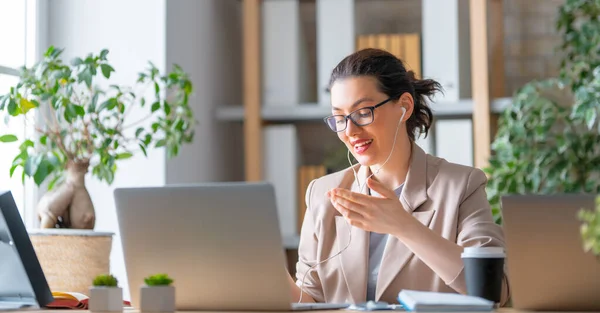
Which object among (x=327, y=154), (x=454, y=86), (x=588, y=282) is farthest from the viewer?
(x=327, y=154)

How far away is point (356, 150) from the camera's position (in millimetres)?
2219

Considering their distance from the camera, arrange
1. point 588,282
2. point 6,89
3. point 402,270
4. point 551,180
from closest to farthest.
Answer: point 588,282, point 402,270, point 6,89, point 551,180

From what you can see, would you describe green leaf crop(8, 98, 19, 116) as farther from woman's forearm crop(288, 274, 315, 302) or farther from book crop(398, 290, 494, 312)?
book crop(398, 290, 494, 312)

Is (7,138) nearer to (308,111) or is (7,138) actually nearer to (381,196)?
(381,196)

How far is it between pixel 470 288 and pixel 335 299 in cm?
59

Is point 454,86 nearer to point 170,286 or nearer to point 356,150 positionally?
point 356,150

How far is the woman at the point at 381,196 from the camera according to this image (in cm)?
213

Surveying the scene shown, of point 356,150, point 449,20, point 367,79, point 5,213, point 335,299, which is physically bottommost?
point 335,299

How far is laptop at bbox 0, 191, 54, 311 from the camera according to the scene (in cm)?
174

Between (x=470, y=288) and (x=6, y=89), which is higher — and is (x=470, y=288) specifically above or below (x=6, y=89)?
below

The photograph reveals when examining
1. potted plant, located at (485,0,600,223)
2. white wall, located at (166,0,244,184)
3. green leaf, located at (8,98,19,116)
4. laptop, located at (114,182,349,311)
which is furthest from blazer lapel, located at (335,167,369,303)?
white wall, located at (166,0,244,184)

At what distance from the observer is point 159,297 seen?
1.59 meters

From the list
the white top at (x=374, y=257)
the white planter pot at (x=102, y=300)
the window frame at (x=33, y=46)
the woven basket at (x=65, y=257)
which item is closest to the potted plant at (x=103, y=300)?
the white planter pot at (x=102, y=300)

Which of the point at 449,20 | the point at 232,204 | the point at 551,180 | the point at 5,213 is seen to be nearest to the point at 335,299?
the point at 232,204
